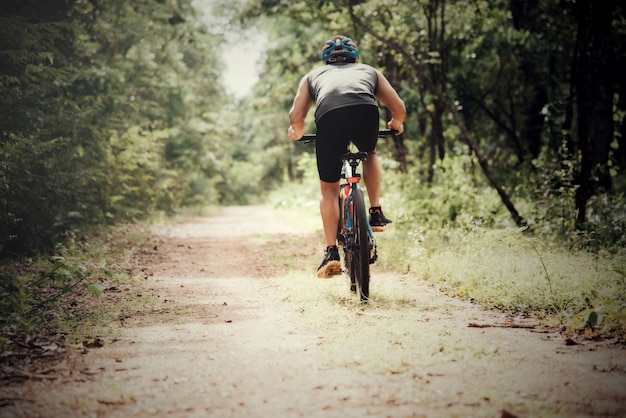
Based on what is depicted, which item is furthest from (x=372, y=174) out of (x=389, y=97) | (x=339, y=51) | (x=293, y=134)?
(x=339, y=51)

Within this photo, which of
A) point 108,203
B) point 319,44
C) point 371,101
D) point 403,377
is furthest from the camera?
point 319,44

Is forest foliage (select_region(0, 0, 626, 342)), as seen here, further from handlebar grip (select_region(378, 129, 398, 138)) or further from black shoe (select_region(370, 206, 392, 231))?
handlebar grip (select_region(378, 129, 398, 138))

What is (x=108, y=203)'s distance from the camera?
38.5 ft

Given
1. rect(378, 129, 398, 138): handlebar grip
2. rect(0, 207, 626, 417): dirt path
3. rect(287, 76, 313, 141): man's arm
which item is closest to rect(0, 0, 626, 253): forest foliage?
rect(378, 129, 398, 138): handlebar grip

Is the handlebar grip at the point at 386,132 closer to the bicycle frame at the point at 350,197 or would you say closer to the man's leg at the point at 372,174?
the man's leg at the point at 372,174

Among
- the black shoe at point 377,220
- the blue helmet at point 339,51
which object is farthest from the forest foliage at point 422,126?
the blue helmet at point 339,51

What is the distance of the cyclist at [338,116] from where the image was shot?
4.59 meters

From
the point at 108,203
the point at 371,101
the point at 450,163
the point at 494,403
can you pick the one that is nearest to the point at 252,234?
the point at 108,203

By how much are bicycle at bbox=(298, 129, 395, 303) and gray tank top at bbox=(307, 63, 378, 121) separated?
1.39 ft

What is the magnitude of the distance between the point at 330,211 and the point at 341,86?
3.91ft

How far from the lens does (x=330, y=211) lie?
16.7 ft

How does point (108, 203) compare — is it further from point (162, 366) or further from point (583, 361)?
point (583, 361)

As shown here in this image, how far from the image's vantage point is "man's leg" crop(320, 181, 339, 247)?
16.6 feet

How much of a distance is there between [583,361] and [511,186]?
10.5 m
